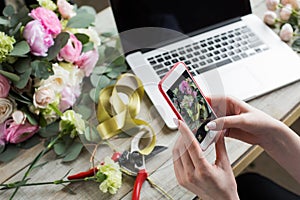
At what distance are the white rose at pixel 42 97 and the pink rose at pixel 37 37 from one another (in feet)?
0.23

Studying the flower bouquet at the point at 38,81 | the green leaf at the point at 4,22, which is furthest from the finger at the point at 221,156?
the green leaf at the point at 4,22

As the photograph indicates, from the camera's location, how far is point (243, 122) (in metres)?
0.80

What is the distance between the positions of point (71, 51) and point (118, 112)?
0.53 feet

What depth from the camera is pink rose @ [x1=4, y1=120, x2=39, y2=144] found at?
92 cm

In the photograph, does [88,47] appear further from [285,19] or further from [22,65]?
[285,19]

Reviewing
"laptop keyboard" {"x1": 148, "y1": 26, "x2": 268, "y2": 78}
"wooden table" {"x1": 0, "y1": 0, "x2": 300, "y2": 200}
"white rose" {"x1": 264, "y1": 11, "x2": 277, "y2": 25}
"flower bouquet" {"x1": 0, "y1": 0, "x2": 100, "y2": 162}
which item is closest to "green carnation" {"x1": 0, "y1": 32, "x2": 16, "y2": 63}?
"flower bouquet" {"x1": 0, "y1": 0, "x2": 100, "y2": 162}

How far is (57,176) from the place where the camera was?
2.97ft

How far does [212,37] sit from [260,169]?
25.6 inches

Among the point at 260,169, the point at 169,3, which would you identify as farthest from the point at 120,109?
the point at 260,169

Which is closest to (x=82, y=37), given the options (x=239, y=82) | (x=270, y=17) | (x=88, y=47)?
(x=88, y=47)

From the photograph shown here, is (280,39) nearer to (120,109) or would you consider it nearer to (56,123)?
(120,109)

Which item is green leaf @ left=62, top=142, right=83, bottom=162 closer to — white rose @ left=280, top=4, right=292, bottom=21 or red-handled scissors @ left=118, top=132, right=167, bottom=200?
red-handled scissors @ left=118, top=132, right=167, bottom=200

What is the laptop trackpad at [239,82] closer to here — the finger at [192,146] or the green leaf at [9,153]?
the finger at [192,146]

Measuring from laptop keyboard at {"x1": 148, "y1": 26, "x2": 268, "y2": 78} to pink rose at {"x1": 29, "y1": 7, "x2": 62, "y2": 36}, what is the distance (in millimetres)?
220
